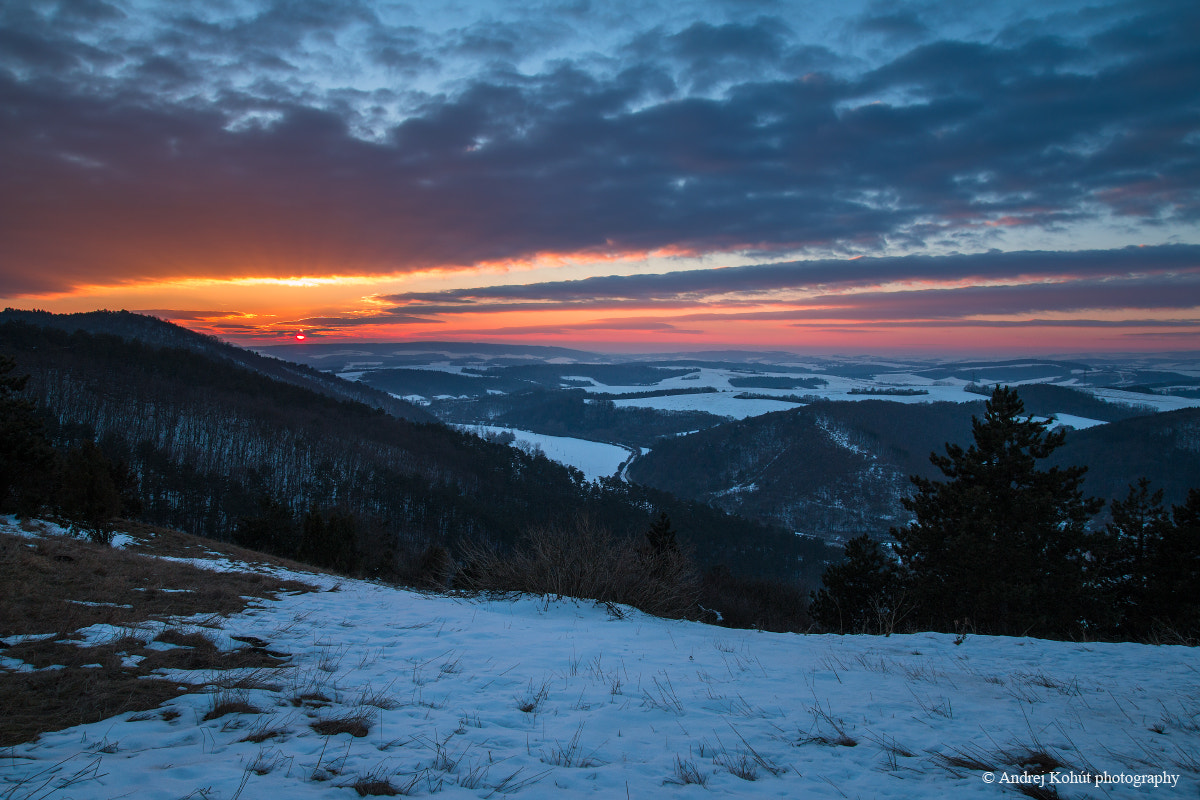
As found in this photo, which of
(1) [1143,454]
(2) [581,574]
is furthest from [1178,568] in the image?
(1) [1143,454]

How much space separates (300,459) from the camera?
326ft

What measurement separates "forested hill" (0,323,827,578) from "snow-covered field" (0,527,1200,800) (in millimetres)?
73706

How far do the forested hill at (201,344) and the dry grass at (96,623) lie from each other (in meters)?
160

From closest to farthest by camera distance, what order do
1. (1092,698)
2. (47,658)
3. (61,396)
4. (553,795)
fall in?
(553,795) → (47,658) → (1092,698) → (61,396)

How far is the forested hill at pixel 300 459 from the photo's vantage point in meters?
83.7

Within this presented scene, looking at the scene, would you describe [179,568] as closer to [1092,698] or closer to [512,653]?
[512,653]

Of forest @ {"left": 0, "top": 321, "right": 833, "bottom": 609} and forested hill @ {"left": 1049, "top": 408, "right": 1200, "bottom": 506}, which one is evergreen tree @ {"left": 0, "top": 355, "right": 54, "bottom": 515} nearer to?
forest @ {"left": 0, "top": 321, "right": 833, "bottom": 609}

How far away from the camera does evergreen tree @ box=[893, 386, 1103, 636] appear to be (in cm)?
1694

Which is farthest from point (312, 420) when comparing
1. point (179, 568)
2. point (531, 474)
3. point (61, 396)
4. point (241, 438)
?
point (179, 568)

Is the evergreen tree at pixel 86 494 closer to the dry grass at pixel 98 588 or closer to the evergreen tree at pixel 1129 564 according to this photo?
the dry grass at pixel 98 588

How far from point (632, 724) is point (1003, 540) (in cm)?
1809

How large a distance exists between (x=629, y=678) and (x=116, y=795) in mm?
5584

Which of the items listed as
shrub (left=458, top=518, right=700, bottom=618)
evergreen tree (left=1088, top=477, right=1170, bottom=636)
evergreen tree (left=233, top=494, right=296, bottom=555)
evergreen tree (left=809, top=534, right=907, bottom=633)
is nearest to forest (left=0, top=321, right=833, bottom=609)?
evergreen tree (left=233, top=494, right=296, bottom=555)

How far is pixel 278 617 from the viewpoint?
9.70 meters
